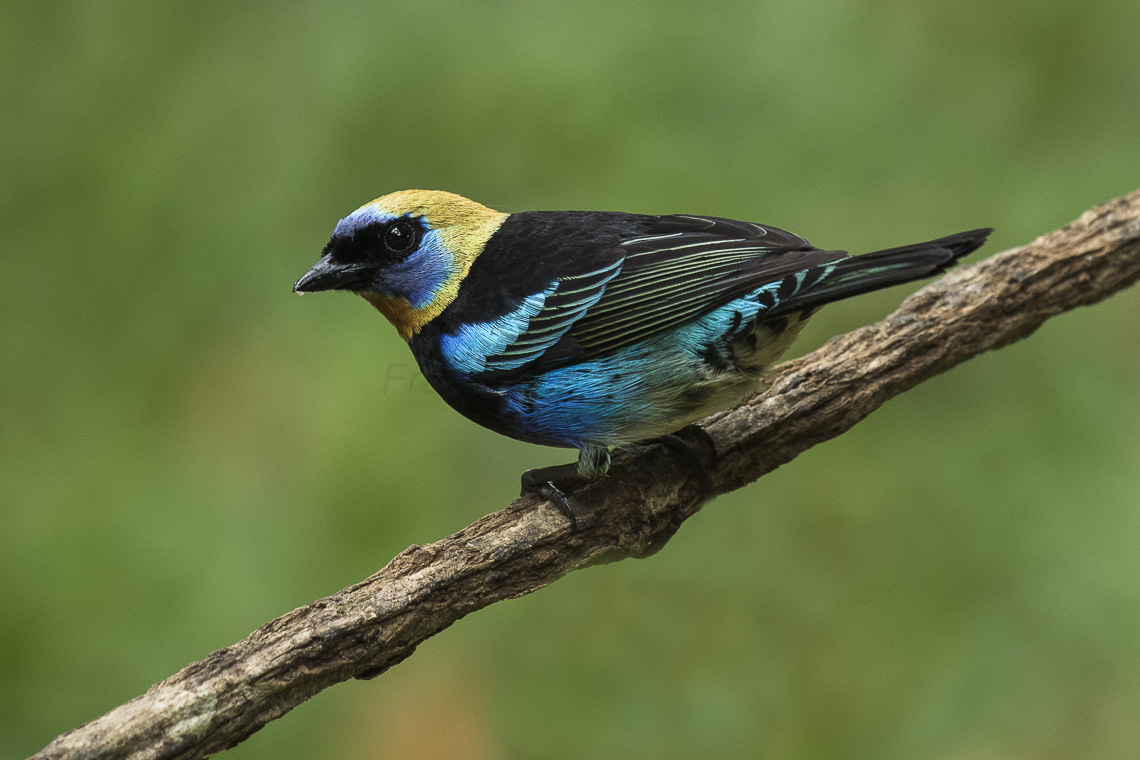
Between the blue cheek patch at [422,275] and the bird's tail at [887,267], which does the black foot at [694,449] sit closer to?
the bird's tail at [887,267]

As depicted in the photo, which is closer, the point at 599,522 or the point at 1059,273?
the point at 599,522

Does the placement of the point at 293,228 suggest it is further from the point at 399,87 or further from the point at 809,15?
the point at 809,15

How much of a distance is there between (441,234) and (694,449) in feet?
4.24

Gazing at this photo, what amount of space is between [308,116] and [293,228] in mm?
633

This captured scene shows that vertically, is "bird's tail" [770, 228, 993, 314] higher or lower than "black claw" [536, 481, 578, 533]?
higher

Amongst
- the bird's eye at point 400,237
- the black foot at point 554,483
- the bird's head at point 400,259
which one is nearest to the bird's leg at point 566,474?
the black foot at point 554,483

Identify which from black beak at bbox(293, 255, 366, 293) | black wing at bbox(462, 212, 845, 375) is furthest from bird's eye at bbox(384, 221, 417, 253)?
black wing at bbox(462, 212, 845, 375)

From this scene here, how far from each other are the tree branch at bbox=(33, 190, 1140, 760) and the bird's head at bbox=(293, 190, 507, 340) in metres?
0.90

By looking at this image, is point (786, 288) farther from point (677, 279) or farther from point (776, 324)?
point (677, 279)

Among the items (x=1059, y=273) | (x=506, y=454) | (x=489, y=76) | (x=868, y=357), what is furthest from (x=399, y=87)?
(x=1059, y=273)

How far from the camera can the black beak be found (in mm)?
4039

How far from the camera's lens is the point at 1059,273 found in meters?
4.53

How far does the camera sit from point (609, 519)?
3881 millimetres

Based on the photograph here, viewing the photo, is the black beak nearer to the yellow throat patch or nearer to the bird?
the bird
